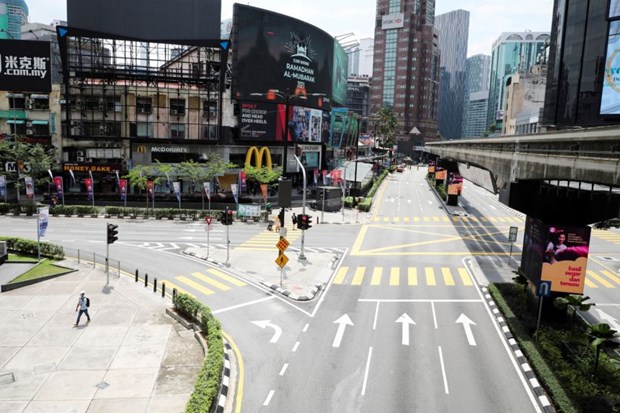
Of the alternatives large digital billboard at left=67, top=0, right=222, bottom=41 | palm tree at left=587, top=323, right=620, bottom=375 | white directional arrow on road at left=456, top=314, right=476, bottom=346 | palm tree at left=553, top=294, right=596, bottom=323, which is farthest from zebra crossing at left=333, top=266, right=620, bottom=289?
large digital billboard at left=67, top=0, right=222, bottom=41

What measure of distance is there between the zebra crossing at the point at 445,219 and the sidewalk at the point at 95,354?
37857mm

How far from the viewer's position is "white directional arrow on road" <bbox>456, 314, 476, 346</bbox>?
24.0 m

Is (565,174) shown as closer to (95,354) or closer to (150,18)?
(95,354)

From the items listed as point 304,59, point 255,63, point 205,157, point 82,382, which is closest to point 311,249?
point 82,382

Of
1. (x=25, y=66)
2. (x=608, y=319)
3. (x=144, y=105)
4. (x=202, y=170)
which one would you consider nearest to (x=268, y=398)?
(x=608, y=319)

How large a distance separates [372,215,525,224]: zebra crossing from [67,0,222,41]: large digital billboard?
123ft

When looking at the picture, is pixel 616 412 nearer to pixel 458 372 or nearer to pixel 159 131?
pixel 458 372

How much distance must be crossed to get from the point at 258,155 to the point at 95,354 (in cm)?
5868

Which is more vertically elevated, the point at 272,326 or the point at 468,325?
the point at 468,325

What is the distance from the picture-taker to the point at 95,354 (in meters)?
21.2

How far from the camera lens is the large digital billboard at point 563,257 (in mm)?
25438

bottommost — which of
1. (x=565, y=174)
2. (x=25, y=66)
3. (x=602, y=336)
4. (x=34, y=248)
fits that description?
(x=34, y=248)

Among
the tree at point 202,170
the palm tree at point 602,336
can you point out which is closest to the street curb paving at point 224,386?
the palm tree at point 602,336

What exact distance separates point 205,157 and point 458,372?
196 ft
